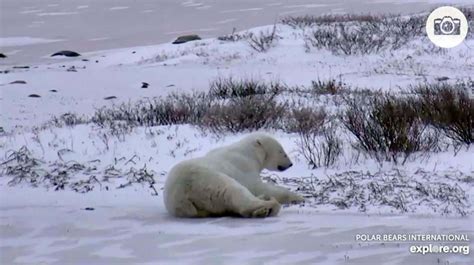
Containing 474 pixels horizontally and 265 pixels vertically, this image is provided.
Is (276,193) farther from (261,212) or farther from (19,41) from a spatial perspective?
(19,41)

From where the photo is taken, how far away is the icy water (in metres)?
37.8

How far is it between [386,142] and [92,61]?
2268 cm

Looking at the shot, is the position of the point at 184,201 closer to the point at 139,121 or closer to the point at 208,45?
the point at 139,121

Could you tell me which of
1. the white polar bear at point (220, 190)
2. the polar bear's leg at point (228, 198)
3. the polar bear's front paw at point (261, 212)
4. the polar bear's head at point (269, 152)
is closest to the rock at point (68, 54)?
the polar bear's head at point (269, 152)

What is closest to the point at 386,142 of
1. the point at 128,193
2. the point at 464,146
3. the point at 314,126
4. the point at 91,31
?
the point at 464,146

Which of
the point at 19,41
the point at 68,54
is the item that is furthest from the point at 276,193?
the point at 19,41

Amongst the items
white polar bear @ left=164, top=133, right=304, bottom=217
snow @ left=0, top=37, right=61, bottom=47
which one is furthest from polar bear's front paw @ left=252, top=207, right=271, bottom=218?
snow @ left=0, top=37, right=61, bottom=47

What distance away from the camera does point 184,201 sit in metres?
6.29

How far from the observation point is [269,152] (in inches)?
279

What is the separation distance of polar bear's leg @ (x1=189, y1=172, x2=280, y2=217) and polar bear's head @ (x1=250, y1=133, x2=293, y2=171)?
32.2 inches

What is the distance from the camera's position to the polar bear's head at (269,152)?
702cm

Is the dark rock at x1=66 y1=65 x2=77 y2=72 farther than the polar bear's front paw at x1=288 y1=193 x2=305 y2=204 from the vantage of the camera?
Yes

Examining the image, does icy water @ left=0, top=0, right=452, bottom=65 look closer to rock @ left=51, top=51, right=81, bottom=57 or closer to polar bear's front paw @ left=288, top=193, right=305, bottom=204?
rock @ left=51, top=51, right=81, bottom=57

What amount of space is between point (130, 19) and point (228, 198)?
43.5 m
